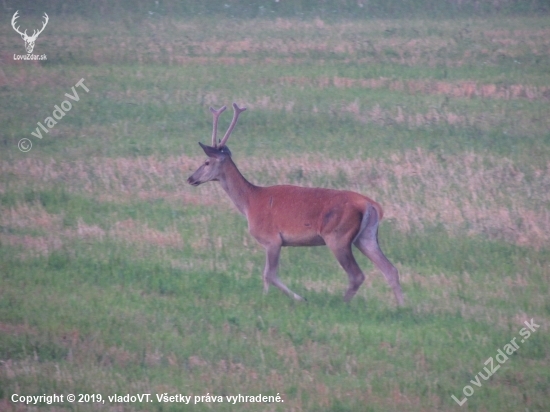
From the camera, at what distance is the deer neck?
32.7 feet

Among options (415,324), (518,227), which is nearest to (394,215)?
(518,227)

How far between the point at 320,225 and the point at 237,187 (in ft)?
4.31

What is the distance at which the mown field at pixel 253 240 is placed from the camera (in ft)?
23.9

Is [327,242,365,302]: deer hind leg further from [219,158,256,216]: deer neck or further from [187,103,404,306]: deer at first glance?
[219,158,256,216]: deer neck

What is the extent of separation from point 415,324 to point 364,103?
412 inches

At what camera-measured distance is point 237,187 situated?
10.1 m

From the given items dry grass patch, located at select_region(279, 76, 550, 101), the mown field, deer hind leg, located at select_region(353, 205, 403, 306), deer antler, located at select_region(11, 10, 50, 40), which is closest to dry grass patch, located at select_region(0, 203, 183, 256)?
the mown field

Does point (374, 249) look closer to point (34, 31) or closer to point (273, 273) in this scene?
point (273, 273)

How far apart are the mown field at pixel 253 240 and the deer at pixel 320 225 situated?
287mm

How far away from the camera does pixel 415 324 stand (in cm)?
845

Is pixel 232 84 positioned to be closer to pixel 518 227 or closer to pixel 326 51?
pixel 326 51

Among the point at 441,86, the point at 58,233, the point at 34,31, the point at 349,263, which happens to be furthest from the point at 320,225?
the point at 34,31

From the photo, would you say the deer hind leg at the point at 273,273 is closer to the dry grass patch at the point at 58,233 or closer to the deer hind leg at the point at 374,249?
the deer hind leg at the point at 374,249

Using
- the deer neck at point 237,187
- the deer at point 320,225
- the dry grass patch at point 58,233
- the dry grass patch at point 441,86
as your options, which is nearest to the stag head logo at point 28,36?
the dry grass patch at point 441,86
